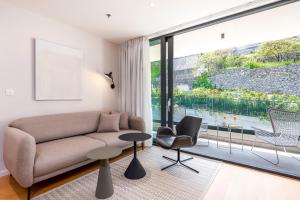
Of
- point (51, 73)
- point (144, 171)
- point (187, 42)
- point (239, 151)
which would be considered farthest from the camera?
point (187, 42)

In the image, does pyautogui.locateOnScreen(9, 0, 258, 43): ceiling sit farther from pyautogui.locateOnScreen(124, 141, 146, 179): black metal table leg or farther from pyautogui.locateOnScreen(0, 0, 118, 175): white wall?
pyautogui.locateOnScreen(124, 141, 146, 179): black metal table leg

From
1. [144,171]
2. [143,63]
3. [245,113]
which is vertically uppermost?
[143,63]

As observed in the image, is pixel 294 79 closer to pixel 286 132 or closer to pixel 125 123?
pixel 286 132

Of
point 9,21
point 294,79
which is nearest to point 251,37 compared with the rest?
point 294,79

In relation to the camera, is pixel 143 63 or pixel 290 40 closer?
pixel 290 40

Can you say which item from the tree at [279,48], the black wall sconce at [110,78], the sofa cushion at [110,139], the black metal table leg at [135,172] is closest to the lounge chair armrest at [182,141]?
the black metal table leg at [135,172]

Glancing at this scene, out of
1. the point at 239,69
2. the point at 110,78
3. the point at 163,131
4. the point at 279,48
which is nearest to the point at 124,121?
the point at 163,131

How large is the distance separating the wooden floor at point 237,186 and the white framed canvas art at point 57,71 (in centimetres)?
136

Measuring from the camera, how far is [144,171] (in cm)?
230

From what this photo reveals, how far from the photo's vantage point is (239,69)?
3.44 meters

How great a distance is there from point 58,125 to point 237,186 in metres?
2.83

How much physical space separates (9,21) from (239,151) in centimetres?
457

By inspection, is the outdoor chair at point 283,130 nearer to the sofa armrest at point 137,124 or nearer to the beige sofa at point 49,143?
the sofa armrest at point 137,124

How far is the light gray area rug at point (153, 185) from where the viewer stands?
72.0 inches
